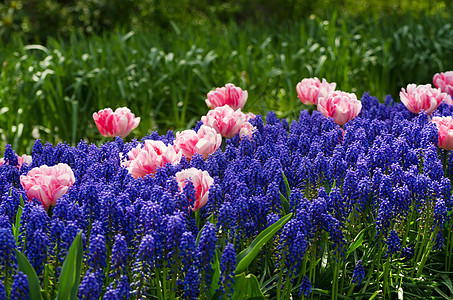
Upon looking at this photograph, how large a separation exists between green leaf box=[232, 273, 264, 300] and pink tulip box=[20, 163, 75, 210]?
0.70 meters

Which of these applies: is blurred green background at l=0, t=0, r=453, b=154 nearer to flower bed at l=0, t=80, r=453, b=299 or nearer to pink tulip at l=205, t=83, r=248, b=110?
pink tulip at l=205, t=83, r=248, b=110

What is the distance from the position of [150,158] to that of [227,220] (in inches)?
20.8

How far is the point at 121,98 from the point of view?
5094mm

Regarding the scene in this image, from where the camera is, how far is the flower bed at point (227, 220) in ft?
5.44

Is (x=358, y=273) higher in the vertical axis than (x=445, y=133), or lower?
lower

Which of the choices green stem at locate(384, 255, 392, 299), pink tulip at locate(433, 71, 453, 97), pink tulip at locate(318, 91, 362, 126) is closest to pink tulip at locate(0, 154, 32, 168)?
pink tulip at locate(318, 91, 362, 126)

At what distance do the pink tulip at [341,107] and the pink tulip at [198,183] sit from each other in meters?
1.05

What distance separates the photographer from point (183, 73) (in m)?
5.36

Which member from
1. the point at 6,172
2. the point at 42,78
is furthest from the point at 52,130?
the point at 6,172

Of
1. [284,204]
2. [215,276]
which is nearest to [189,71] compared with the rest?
[284,204]

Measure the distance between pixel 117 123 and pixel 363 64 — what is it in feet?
12.0

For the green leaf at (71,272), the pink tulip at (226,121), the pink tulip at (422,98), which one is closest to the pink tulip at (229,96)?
the pink tulip at (226,121)

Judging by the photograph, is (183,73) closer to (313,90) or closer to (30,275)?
(313,90)

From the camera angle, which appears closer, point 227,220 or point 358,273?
point 227,220
